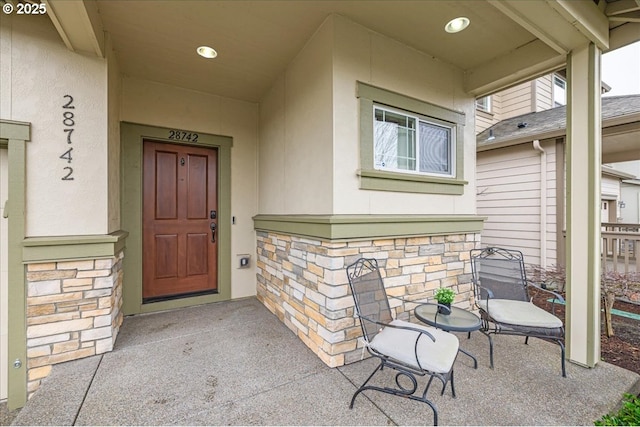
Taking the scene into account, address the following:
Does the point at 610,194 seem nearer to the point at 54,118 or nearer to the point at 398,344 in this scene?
the point at 398,344

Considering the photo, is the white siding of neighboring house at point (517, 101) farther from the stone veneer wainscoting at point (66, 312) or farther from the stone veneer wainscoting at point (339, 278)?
the stone veneer wainscoting at point (66, 312)

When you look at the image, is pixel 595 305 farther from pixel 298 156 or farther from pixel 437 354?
pixel 298 156

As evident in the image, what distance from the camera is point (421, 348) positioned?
1.91 m

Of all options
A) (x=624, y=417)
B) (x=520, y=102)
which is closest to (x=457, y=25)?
(x=624, y=417)

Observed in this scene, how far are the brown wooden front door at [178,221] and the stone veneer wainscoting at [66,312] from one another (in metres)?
1.05

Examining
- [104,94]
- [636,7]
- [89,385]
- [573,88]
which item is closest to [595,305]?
[573,88]

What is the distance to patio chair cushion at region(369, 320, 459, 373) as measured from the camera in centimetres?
174

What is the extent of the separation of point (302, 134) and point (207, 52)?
1331 mm

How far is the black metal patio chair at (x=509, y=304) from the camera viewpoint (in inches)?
92.1

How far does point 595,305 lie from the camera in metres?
2.42

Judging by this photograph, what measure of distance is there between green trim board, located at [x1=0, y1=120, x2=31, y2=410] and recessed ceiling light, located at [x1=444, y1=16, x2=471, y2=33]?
12.4 feet

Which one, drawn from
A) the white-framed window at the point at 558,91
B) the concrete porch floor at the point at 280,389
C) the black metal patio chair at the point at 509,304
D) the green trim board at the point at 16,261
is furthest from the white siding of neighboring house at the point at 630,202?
the green trim board at the point at 16,261

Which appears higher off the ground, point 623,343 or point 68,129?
point 68,129

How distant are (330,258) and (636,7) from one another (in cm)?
316
